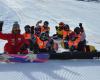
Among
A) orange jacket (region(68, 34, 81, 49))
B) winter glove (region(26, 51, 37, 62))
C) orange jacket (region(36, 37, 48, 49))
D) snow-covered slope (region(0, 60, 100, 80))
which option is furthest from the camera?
orange jacket (region(68, 34, 81, 49))

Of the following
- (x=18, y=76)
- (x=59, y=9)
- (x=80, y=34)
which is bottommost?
(x=18, y=76)

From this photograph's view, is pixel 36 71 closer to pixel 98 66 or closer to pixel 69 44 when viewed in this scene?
pixel 98 66

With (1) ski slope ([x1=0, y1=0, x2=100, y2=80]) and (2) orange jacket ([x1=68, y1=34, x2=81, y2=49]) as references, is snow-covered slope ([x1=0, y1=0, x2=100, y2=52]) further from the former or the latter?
(2) orange jacket ([x1=68, y1=34, x2=81, y2=49])

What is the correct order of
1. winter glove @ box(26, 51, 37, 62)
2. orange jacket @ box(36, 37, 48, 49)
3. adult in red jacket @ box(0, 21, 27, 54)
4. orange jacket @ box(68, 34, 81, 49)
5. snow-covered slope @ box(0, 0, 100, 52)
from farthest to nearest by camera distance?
snow-covered slope @ box(0, 0, 100, 52) → orange jacket @ box(68, 34, 81, 49) → orange jacket @ box(36, 37, 48, 49) → adult in red jacket @ box(0, 21, 27, 54) → winter glove @ box(26, 51, 37, 62)

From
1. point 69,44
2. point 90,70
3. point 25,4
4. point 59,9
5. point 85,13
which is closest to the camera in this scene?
point 90,70

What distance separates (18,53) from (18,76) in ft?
5.18

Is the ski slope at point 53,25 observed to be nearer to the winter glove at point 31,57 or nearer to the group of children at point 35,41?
the winter glove at point 31,57

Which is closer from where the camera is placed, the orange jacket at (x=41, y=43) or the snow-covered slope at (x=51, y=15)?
the orange jacket at (x=41, y=43)

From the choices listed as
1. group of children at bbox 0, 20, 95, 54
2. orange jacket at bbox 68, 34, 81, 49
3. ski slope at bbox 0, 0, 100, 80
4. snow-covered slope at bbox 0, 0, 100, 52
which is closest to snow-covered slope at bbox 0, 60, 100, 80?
ski slope at bbox 0, 0, 100, 80

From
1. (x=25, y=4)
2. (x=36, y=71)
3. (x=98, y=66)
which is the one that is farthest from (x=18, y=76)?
(x=25, y=4)

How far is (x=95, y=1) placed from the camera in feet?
105

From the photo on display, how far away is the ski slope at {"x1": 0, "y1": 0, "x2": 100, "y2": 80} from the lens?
900 centimetres

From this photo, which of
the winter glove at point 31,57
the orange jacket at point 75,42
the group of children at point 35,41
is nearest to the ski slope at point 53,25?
the winter glove at point 31,57

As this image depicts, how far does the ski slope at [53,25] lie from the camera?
8998mm
